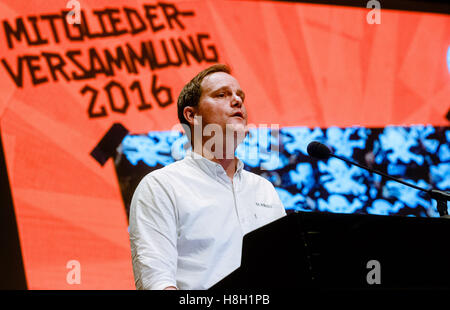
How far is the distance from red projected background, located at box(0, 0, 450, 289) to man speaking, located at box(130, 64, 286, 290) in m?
0.82

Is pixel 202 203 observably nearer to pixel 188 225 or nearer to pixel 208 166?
pixel 188 225

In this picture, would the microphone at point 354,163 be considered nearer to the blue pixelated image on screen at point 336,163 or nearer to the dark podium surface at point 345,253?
the dark podium surface at point 345,253

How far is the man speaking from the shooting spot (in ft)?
4.95

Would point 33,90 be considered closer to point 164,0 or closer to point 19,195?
point 19,195

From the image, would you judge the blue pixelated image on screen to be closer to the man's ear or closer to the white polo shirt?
the man's ear

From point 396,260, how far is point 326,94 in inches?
81.9

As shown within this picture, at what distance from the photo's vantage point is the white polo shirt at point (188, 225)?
148cm

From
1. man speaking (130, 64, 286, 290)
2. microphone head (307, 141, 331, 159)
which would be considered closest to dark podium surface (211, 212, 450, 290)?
man speaking (130, 64, 286, 290)

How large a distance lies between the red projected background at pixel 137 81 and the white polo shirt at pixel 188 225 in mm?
981

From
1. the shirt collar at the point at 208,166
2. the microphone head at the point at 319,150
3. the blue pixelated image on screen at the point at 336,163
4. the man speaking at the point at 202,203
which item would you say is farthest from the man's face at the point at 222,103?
the blue pixelated image on screen at the point at 336,163

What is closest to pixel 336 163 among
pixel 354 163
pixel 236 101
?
pixel 236 101

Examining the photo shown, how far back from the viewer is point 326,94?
2988mm

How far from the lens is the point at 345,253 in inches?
38.6

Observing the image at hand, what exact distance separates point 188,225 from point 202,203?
0.32ft
